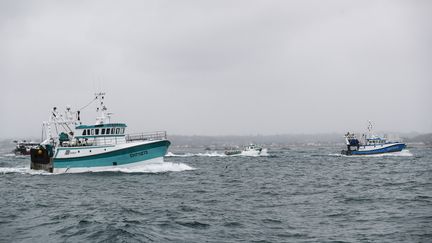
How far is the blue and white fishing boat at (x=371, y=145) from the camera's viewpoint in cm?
9744

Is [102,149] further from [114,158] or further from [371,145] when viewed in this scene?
[371,145]

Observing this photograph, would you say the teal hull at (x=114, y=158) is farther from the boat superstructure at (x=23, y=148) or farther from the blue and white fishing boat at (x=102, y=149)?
the boat superstructure at (x=23, y=148)

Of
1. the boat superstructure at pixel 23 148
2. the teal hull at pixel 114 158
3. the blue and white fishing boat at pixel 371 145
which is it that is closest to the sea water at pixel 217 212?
the teal hull at pixel 114 158

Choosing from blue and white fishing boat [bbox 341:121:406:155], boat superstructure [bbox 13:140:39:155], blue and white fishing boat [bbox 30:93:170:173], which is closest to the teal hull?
blue and white fishing boat [bbox 30:93:170:173]

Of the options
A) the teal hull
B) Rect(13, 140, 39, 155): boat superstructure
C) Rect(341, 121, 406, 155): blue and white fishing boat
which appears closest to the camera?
the teal hull

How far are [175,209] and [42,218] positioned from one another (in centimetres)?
746

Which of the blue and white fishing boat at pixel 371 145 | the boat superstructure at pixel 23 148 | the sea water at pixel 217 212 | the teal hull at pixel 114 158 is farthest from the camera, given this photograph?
the boat superstructure at pixel 23 148

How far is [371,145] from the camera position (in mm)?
98188

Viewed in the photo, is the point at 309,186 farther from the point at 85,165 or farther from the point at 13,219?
the point at 85,165

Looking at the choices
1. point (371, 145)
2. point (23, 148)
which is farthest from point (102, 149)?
point (23, 148)

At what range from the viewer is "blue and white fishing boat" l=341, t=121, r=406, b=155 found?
97.4m

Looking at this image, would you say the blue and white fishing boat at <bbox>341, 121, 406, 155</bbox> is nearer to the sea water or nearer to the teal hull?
the sea water

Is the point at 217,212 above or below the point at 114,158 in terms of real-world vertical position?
below

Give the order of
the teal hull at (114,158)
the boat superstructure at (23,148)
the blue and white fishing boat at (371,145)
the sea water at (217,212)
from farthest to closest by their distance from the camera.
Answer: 1. the boat superstructure at (23,148)
2. the blue and white fishing boat at (371,145)
3. the teal hull at (114,158)
4. the sea water at (217,212)
